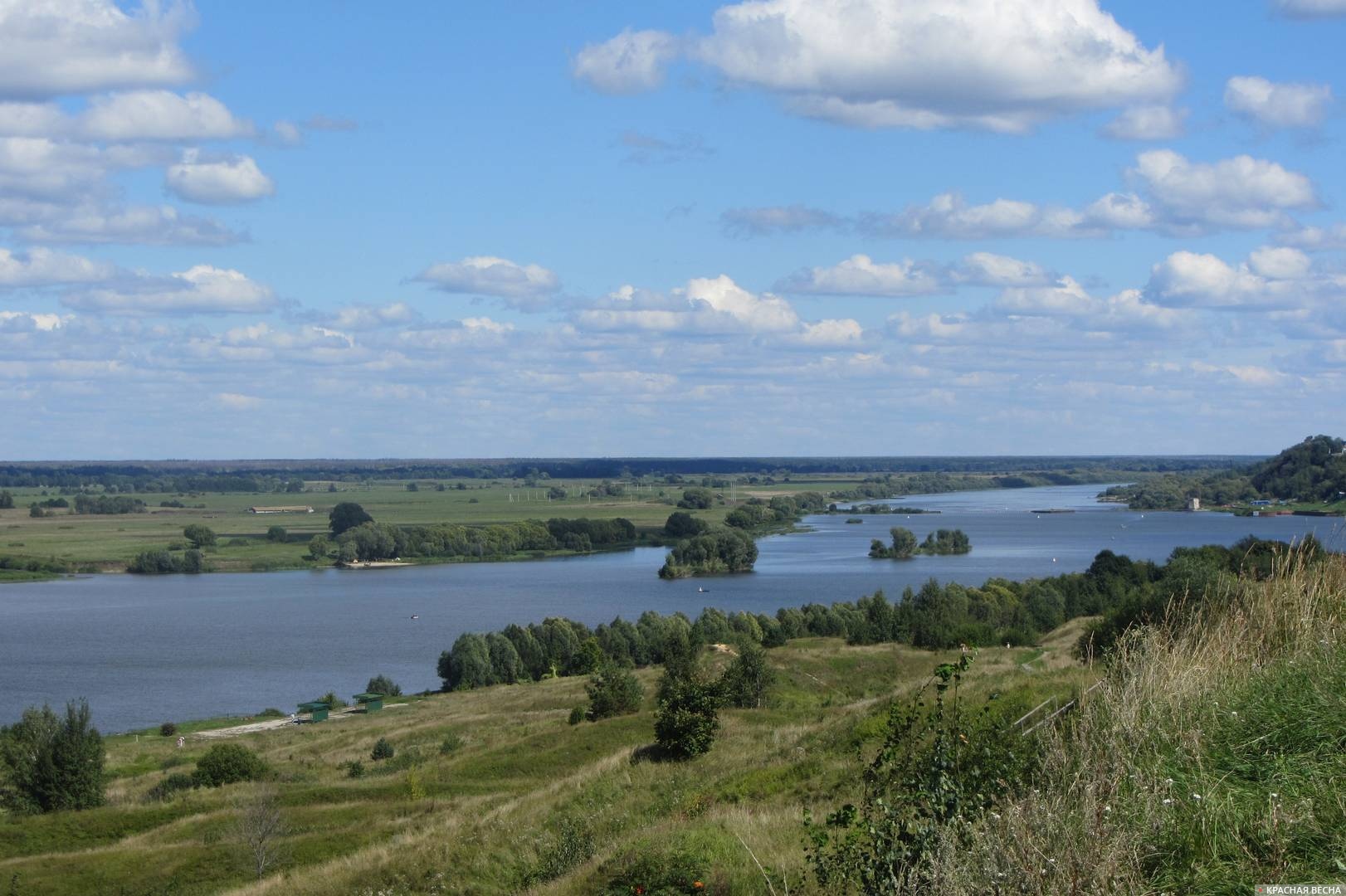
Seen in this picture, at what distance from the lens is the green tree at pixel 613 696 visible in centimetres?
3622

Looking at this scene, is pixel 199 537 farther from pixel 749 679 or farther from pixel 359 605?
pixel 749 679

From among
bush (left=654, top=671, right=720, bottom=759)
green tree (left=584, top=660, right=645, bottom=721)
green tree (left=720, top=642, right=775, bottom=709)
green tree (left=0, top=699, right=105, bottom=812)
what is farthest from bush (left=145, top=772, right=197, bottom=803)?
bush (left=654, top=671, right=720, bottom=759)

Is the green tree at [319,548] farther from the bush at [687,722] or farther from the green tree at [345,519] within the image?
the bush at [687,722]

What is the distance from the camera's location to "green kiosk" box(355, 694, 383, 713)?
52344 mm

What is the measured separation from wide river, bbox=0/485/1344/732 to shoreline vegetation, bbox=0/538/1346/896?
12740 mm

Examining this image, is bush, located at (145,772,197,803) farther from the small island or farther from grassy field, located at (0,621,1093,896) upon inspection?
the small island

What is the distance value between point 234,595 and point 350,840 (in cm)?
8189

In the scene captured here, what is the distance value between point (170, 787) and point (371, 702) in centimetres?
2037

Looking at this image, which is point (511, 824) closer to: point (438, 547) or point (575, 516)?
point (438, 547)

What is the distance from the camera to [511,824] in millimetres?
17266

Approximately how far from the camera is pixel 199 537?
5394 inches

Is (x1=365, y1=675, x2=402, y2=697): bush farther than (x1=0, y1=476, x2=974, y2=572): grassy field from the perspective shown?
No

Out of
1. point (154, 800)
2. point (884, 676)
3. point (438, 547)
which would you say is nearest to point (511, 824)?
point (154, 800)

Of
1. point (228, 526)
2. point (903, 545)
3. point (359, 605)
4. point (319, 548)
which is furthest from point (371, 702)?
point (228, 526)
